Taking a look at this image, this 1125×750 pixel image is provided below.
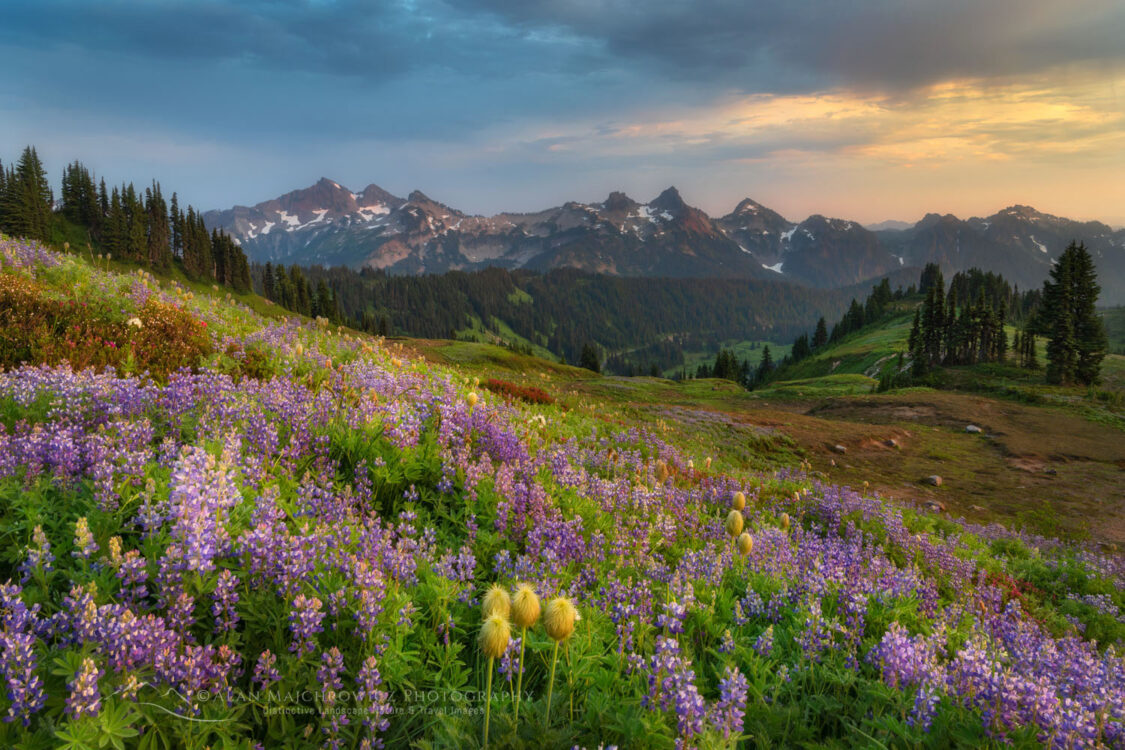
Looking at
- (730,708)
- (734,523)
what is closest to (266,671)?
(730,708)

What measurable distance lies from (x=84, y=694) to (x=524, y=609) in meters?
1.85

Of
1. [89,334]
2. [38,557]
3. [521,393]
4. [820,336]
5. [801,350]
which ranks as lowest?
[801,350]

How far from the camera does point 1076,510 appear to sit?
19.5m

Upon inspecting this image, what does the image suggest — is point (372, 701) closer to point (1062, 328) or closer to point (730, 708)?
point (730, 708)

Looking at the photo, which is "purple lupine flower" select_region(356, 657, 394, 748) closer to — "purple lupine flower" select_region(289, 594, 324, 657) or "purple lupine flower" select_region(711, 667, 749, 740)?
"purple lupine flower" select_region(289, 594, 324, 657)

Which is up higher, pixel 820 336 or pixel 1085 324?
pixel 1085 324

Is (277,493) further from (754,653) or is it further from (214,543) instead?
(754,653)

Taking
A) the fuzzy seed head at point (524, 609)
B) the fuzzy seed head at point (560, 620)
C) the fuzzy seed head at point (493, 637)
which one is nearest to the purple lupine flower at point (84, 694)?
the fuzzy seed head at point (493, 637)

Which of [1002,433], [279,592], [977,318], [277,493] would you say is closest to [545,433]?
[277,493]

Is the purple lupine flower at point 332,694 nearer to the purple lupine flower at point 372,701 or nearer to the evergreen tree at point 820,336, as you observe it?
the purple lupine flower at point 372,701

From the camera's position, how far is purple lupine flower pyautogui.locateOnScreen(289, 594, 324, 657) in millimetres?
2869

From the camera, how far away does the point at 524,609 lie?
263cm

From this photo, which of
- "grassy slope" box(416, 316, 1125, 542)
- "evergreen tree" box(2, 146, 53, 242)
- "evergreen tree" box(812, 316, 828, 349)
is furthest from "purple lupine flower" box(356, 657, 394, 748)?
"evergreen tree" box(812, 316, 828, 349)

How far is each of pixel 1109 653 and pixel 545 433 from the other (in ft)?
26.2
